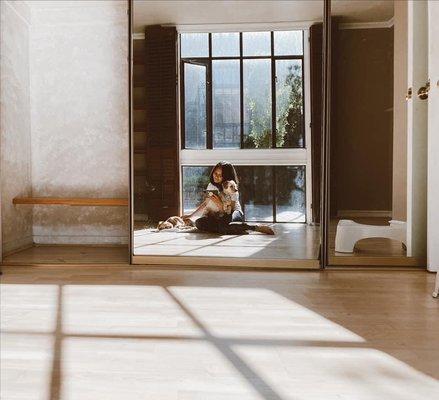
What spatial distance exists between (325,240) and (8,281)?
1983mm

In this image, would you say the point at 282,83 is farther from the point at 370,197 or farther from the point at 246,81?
the point at 370,197

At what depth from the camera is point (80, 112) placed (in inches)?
167

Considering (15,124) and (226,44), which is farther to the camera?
(226,44)

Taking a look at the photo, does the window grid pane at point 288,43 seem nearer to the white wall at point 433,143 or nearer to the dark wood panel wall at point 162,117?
the dark wood panel wall at point 162,117

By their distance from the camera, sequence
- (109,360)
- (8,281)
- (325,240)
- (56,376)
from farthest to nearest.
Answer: (325,240) < (8,281) < (109,360) < (56,376)

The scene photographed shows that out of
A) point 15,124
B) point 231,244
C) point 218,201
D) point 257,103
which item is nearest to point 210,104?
point 257,103

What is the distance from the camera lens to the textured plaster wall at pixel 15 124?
148 inches

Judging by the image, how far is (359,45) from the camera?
6.59 m

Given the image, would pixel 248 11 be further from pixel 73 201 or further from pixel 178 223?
pixel 73 201

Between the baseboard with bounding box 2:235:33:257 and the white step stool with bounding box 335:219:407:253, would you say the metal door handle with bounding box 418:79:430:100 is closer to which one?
the white step stool with bounding box 335:219:407:253

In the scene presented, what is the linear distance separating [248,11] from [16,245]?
164 inches

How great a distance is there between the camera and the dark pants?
4956 millimetres

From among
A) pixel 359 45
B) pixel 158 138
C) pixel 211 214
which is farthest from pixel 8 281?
pixel 359 45

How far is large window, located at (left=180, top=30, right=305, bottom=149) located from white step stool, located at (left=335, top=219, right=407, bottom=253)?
10.3 feet
